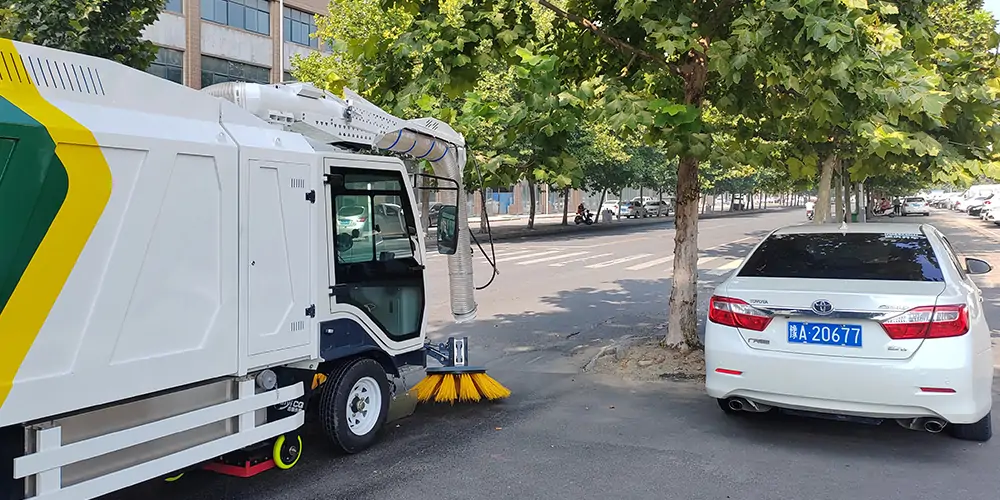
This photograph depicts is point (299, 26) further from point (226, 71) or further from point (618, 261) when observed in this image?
point (618, 261)

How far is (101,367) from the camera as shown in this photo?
337cm

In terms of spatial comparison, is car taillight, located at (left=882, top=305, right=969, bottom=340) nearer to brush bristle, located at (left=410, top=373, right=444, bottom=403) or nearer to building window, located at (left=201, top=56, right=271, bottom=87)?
brush bristle, located at (left=410, top=373, right=444, bottom=403)

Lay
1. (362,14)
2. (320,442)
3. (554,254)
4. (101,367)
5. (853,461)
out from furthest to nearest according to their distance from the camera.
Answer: (362,14), (554,254), (320,442), (853,461), (101,367)

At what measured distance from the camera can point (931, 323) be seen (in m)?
4.49

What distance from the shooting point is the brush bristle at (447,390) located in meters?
6.08

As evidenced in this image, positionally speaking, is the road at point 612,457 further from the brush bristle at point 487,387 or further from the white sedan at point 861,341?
the white sedan at point 861,341

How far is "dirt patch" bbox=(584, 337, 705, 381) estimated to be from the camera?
7238mm

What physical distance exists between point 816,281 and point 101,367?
4.33 m

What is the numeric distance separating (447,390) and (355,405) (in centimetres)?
117

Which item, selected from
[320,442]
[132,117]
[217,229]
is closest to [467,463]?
[320,442]

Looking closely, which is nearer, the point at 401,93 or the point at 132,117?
the point at 132,117

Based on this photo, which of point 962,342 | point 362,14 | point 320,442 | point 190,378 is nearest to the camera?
point 190,378

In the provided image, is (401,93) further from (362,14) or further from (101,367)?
(362,14)

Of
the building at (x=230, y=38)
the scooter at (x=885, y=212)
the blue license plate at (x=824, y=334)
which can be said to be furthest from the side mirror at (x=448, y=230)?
the scooter at (x=885, y=212)
